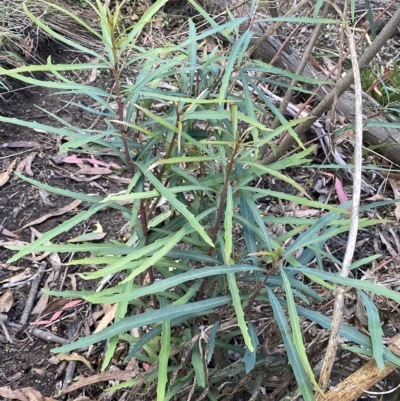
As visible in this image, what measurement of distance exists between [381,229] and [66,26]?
7.55ft

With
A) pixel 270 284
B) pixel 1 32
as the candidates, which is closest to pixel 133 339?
pixel 270 284

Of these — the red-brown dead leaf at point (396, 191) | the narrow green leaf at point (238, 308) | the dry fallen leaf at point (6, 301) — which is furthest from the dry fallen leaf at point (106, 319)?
the red-brown dead leaf at point (396, 191)

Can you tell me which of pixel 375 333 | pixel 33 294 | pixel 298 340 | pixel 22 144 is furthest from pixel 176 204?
pixel 22 144

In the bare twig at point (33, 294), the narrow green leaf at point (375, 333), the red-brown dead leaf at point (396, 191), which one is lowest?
the bare twig at point (33, 294)

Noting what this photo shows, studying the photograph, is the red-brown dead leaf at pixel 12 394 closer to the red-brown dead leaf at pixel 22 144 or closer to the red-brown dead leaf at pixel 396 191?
the red-brown dead leaf at pixel 22 144

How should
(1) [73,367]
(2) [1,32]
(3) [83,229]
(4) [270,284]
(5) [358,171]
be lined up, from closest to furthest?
(5) [358,171]
(4) [270,284]
(1) [73,367]
(3) [83,229]
(2) [1,32]

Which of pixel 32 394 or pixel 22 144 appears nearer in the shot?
pixel 32 394

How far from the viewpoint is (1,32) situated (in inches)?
111

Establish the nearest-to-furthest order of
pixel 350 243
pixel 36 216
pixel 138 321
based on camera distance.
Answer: pixel 350 243, pixel 138 321, pixel 36 216

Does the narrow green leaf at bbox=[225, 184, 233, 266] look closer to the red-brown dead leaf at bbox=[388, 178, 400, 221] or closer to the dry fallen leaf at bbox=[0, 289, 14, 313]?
the dry fallen leaf at bbox=[0, 289, 14, 313]

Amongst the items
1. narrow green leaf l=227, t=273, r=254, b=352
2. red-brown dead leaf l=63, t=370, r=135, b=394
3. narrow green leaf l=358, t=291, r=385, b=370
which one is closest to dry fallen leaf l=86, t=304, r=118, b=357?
red-brown dead leaf l=63, t=370, r=135, b=394

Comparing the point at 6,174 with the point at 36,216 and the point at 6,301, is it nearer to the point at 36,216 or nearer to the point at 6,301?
the point at 36,216

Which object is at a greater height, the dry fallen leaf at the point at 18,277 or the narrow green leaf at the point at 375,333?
the narrow green leaf at the point at 375,333

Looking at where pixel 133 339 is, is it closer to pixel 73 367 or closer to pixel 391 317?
pixel 73 367
